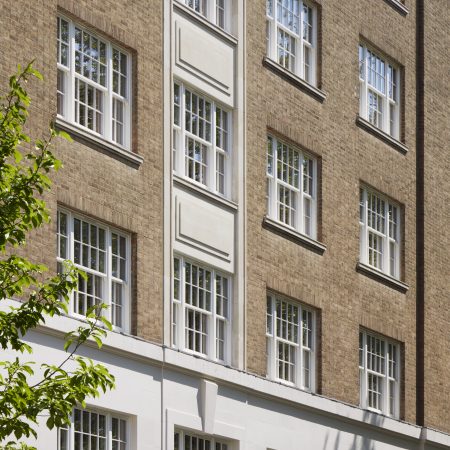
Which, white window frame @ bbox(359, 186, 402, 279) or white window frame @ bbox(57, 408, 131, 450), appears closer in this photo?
white window frame @ bbox(57, 408, 131, 450)

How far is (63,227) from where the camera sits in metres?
30.1

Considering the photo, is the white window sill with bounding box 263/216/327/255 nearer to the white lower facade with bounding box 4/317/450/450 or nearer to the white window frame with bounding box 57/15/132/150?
the white lower facade with bounding box 4/317/450/450

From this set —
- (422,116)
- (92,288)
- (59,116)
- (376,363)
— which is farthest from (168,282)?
(422,116)

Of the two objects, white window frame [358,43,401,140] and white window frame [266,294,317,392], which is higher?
white window frame [358,43,401,140]

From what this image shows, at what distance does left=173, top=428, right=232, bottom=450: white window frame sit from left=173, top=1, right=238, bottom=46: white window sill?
332 inches

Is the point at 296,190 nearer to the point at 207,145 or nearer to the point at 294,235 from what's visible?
the point at 294,235

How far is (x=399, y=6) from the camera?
4259 centimetres

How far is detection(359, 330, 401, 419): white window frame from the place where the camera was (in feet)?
129

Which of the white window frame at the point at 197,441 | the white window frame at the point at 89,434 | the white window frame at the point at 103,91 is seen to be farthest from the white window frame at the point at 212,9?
the white window frame at the point at 89,434

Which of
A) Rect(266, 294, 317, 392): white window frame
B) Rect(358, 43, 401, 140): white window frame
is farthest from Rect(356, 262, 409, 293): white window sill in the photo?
Rect(358, 43, 401, 140): white window frame

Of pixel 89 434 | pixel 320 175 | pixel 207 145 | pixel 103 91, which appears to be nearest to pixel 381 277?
pixel 320 175

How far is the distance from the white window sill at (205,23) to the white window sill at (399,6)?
25.4ft

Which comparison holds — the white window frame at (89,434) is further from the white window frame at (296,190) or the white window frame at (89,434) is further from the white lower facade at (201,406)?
the white window frame at (296,190)

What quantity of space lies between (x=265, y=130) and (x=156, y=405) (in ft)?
24.6
